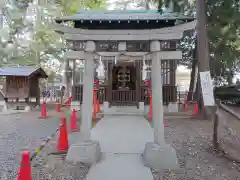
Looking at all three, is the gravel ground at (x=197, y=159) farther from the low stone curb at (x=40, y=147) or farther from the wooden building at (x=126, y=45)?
the low stone curb at (x=40, y=147)

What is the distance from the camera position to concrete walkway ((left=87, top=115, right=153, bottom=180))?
16.4 ft

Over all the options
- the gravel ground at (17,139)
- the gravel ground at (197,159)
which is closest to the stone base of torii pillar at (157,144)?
the gravel ground at (197,159)

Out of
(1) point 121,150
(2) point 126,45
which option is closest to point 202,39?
(2) point 126,45

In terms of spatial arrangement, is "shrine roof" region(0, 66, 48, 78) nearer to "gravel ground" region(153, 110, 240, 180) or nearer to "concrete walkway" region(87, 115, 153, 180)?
"concrete walkway" region(87, 115, 153, 180)

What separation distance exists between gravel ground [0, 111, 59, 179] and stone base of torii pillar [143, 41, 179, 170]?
115 inches

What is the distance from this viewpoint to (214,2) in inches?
480

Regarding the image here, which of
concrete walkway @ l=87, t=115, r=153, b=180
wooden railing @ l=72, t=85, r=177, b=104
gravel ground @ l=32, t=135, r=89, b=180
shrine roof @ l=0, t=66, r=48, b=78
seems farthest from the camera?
shrine roof @ l=0, t=66, r=48, b=78

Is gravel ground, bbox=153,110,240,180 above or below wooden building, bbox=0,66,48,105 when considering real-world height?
below

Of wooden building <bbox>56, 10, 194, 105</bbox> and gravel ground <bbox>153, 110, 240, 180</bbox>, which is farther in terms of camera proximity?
wooden building <bbox>56, 10, 194, 105</bbox>

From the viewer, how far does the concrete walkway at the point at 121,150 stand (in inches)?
A: 197

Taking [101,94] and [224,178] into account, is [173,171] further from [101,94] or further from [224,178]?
[101,94]

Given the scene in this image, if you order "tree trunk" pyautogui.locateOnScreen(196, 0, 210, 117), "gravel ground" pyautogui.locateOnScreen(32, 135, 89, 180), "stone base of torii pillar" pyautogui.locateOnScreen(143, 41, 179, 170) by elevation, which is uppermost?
"tree trunk" pyautogui.locateOnScreen(196, 0, 210, 117)

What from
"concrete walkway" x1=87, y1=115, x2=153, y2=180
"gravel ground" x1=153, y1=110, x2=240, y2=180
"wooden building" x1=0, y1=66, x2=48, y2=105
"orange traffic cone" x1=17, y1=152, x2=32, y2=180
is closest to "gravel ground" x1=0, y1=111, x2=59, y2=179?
"orange traffic cone" x1=17, y1=152, x2=32, y2=180

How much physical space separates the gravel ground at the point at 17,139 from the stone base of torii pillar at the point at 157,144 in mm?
2917
